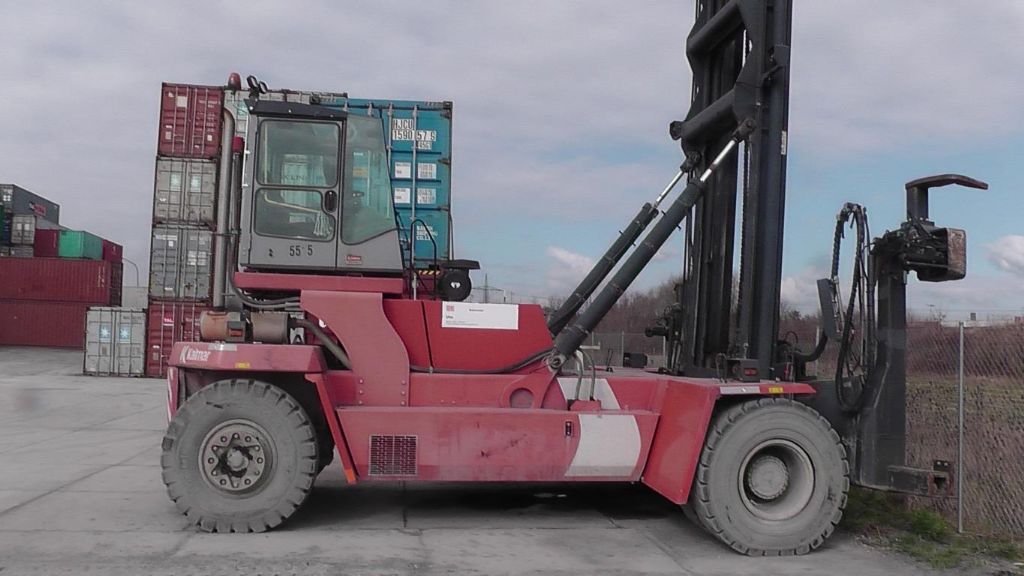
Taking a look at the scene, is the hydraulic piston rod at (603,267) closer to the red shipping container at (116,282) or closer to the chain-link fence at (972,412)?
the chain-link fence at (972,412)

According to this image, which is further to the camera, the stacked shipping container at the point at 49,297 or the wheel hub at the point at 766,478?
the stacked shipping container at the point at 49,297

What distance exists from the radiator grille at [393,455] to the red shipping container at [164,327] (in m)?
17.2

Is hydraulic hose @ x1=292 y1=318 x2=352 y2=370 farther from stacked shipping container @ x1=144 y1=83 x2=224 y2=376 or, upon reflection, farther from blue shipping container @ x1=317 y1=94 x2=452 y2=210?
stacked shipping container @ x1=144 y1=83 x2=224 y2=376

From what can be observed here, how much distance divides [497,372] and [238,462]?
7.37 feet

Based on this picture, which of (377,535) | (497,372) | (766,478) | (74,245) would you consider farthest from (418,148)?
(74,245)

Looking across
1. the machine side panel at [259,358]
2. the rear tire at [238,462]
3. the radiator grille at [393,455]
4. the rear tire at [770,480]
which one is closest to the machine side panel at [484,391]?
the radiator grille at [393,455]

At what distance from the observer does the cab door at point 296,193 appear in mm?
6770

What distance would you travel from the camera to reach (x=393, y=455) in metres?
6.54

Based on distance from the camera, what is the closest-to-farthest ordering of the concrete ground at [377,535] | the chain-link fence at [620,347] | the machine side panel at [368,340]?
the concrete ground at [377,535] → the machine side panel at [368,340] → the chain-link fence at [620,347]

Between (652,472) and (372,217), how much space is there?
3.24m

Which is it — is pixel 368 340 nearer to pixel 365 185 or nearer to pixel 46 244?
pixel 365 185

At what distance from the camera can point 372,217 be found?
6.86 meters

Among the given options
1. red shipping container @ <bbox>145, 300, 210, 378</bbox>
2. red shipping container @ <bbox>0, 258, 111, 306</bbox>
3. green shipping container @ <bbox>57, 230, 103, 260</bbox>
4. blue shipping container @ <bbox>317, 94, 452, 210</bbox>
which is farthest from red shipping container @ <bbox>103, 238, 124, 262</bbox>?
blue shipping container @ <bbox>317, 94, 452, 210</bbox>

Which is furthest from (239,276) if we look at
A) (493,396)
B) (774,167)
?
(774,167)
